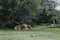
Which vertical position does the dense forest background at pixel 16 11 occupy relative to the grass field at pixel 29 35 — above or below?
above

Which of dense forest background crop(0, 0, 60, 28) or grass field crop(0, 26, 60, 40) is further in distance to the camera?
dense forest background crop(0, 0, 60, 28)

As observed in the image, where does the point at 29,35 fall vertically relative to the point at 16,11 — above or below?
below

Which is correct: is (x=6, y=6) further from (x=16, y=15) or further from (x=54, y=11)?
(x=54, y=11)

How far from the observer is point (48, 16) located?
1746 inches

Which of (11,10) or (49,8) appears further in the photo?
(49,8)

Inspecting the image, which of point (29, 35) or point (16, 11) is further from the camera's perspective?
point (16, 11)

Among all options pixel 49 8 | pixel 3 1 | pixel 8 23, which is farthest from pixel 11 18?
pixel 49 8

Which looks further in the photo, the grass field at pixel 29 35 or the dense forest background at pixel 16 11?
the dense forest background at pixel 16 11

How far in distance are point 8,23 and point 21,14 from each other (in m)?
3.76

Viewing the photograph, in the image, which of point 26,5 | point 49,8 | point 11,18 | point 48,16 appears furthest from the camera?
point 48,16

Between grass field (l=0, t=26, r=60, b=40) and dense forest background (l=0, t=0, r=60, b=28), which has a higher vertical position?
dense forest background (l=0, t=0, r=60, b=28)

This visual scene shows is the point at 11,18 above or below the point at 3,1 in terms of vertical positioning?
below

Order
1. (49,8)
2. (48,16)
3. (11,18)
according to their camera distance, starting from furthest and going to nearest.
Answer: (48,16) → (49,8) → (11,18)

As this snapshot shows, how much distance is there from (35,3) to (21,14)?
2.79 meters
